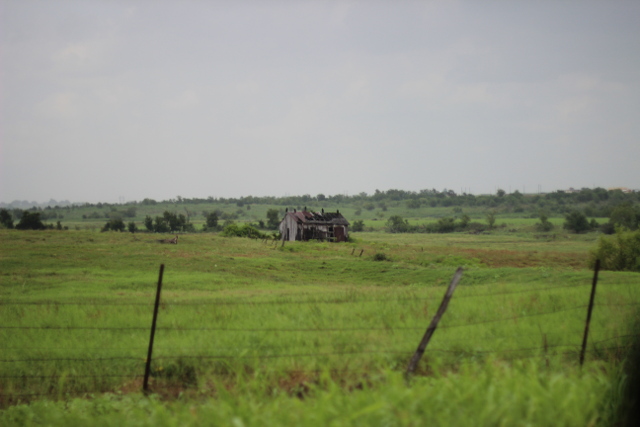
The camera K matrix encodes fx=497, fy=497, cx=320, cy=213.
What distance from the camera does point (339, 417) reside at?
536 cm

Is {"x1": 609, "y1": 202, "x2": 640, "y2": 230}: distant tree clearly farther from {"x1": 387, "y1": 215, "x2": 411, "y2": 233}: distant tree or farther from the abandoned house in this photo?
the abandoned house

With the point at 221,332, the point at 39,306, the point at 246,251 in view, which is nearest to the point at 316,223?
the point at 246,251

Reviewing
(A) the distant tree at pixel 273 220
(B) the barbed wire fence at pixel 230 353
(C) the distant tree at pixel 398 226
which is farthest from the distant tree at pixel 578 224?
(B) the barbed wire fence at pixel 230 353

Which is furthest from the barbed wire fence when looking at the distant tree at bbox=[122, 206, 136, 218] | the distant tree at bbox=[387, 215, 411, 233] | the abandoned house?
the distant tree at bbox=[122, 206, 136, 218]

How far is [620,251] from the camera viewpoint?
3794 centimetres

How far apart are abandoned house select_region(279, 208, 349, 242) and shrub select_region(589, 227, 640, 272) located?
4109cm

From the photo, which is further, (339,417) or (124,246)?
(124,246)

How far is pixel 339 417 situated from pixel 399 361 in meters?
3.64

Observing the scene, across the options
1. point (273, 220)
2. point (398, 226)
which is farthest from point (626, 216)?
point (273, 220)

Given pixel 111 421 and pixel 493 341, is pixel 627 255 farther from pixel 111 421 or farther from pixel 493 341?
pixel 111 421

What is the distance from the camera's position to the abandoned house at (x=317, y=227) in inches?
2960

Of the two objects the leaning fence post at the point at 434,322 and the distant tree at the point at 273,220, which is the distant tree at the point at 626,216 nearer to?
the distant tree at the point at 273,220

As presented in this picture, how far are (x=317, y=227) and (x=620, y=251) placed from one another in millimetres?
44375

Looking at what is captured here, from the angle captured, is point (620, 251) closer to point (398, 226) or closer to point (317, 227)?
point (317, 227)
